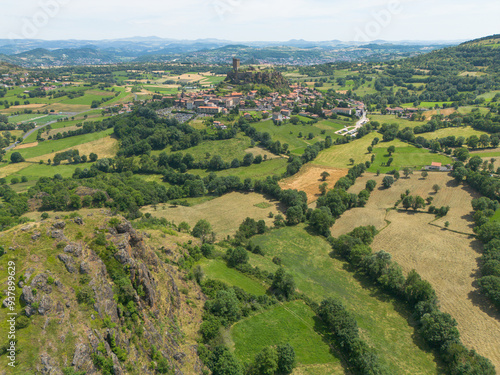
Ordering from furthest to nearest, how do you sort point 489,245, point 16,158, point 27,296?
point 16,158, point 489,245, point 27,296

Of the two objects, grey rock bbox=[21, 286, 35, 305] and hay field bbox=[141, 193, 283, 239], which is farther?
hay field bbox=[141, 193, 283, 239]

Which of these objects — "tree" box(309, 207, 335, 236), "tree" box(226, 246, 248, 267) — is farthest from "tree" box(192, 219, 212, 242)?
"tree" box(309, 207, 335, 236)

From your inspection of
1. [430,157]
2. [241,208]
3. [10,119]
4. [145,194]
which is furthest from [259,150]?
[10,119]

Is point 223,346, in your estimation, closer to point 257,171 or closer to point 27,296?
point 27,296

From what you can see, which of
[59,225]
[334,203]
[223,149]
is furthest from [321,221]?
[223,149]

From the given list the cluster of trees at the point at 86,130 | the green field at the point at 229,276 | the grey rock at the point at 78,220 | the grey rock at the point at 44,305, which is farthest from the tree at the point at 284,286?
the cluster of trees at the point at 86,130

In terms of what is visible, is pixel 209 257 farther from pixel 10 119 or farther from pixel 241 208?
pixel 10 119

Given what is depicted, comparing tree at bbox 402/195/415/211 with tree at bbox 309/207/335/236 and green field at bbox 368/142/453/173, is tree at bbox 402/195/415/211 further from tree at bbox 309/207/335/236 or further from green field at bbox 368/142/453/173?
green field at bbox 368/142/453/173
